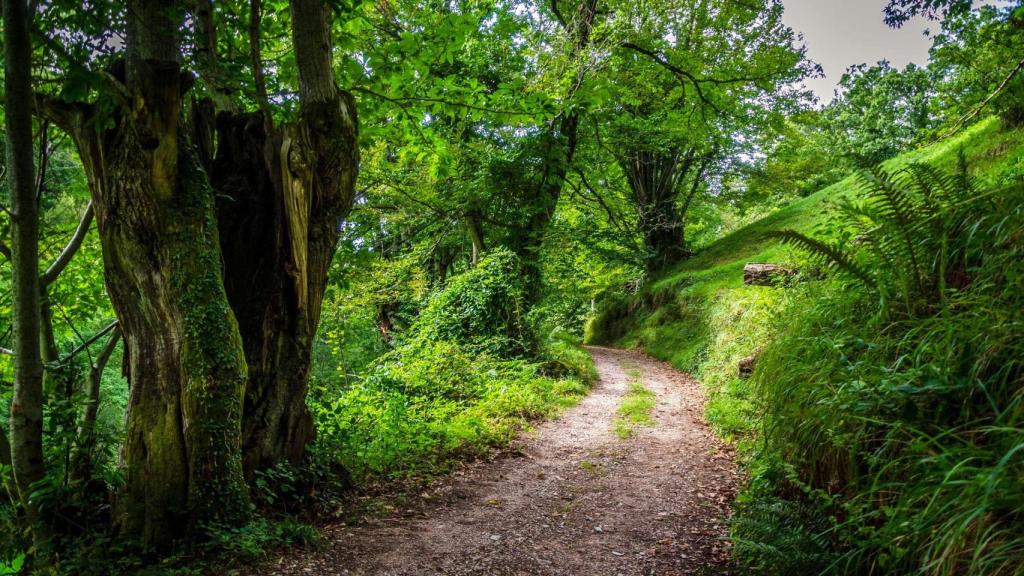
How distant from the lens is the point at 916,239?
352 centimetres

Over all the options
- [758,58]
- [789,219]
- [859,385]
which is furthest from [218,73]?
[789,219]

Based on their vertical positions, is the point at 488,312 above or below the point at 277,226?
below

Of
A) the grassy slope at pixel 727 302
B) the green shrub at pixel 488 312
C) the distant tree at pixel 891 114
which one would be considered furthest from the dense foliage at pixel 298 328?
the distant tree at pixel 891 114

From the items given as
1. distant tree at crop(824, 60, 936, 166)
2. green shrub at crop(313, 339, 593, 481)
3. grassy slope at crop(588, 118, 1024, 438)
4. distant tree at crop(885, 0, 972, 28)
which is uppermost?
distant tree at crop(824, 60, 936, 166)

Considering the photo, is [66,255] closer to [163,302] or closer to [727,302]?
[163,302]

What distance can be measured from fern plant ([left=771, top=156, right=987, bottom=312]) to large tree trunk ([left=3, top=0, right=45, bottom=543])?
450 cm

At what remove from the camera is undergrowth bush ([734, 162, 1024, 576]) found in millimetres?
2027

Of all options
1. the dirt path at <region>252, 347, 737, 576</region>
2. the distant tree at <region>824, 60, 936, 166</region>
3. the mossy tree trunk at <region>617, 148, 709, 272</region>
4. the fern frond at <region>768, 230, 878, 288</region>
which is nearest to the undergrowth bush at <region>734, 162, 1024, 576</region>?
the fern frond at <region>768, 230, 878, 288</region>

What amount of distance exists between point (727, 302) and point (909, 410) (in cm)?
1046

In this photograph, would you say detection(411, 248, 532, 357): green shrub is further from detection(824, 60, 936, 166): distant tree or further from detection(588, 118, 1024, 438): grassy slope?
detection(824, 60, 936, 166): distant tree

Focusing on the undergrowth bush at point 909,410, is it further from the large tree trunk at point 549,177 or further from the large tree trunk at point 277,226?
the large tree trunk at point 549,177

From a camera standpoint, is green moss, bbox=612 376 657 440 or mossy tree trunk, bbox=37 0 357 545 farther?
green moss, bbox=612 376 657 440

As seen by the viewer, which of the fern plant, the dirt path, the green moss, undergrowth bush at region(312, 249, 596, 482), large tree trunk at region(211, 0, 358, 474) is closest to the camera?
the fern plant

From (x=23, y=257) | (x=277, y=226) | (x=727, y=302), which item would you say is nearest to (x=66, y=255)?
(x=23, y=257)
